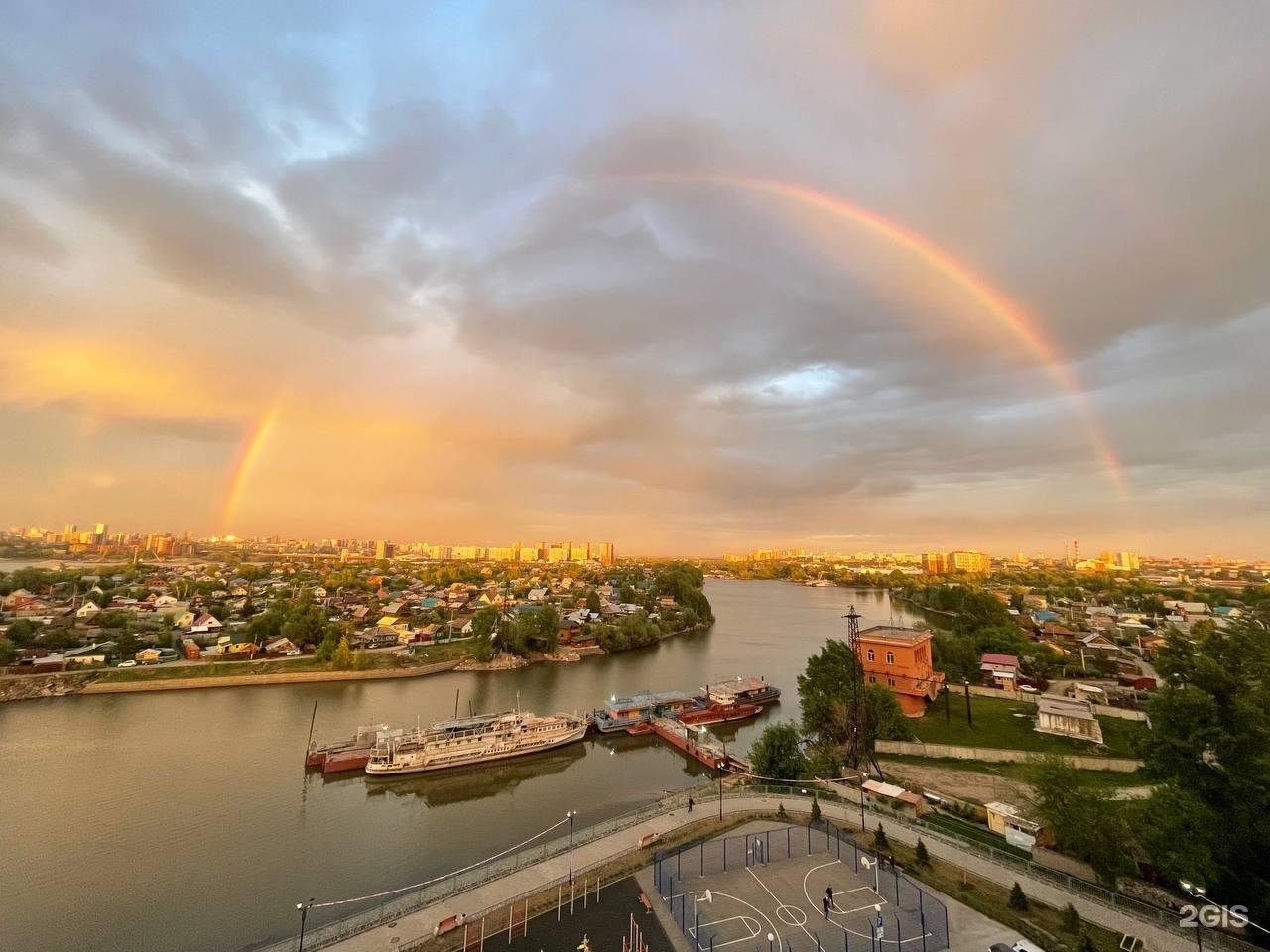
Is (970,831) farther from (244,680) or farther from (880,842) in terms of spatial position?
(244,680)

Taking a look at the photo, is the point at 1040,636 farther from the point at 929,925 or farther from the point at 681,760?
the point at 929,925

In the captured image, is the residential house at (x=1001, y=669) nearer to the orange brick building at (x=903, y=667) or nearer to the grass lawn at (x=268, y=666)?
the orange brick building at (x=903, y=667)

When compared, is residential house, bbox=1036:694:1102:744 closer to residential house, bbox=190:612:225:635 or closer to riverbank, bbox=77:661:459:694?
riverbank, bbox=77:661:459:694

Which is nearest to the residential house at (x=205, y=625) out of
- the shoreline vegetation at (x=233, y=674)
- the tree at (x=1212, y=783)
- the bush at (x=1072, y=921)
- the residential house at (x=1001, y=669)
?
the shoreline vegetation at (x=233, y=674)

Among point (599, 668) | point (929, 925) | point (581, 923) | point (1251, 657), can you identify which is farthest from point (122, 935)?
point (599, 668)

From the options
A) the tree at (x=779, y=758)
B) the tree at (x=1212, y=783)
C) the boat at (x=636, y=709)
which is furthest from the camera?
the boat at (x=636, y=709)

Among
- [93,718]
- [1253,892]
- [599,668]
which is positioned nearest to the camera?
[1253,892]

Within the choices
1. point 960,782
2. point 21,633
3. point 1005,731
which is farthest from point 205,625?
point 1005,731
